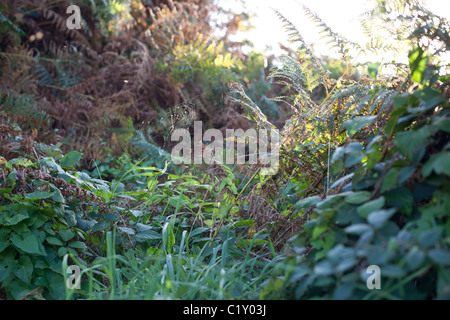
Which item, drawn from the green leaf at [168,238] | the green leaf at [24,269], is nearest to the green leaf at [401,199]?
the green leaf at [168,238]

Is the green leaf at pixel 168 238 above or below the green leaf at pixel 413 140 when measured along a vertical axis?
below

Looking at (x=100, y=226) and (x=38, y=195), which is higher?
(x=38, y=195)

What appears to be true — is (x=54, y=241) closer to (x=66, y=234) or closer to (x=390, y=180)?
(x=66, y=234)

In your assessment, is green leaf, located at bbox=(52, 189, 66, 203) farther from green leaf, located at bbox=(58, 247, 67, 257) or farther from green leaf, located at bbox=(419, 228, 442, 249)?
green leaf, located at bbox=(419, 228, 442, 249)

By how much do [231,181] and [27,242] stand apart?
105 cm

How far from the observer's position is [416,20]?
58.3 inches

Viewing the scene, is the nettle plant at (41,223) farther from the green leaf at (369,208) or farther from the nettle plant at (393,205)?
the green leaf at (369,208)

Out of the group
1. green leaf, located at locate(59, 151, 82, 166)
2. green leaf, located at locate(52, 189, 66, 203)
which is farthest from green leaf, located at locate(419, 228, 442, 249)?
green leaf, located at locate(59, 151, 82, 166)

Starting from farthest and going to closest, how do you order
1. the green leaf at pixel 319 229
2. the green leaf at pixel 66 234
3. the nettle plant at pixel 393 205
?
1. the green leaf at pixel 66 234
2. the green leaf at pixel 319 229
3. the nettle plant at pixel 393 205

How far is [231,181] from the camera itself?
2152 mm

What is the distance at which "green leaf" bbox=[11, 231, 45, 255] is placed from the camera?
1.57m

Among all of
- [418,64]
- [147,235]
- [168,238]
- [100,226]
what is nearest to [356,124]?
[418,64]

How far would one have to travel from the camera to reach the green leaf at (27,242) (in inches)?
61.7
